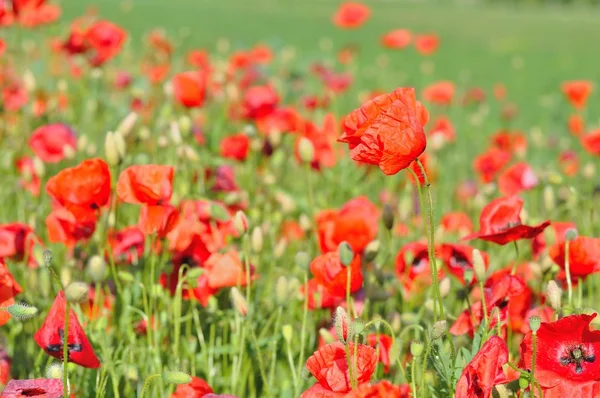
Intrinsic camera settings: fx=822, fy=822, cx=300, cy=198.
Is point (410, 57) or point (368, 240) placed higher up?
point (410, 57)

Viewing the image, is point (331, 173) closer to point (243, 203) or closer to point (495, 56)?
point (243, 203)

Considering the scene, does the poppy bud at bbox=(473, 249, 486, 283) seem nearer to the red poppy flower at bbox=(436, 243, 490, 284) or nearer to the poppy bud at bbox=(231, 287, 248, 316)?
the red poppy flower at bbox=(436, 243, 490, 284)

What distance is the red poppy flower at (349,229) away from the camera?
5.59ft

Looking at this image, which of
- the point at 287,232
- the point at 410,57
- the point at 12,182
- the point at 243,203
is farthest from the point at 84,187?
the point at 410,57

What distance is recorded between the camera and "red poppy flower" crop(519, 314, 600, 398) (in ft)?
3.84

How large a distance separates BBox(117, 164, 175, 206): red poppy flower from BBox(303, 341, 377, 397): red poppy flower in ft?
1.69

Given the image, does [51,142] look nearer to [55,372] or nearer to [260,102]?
[260,102]

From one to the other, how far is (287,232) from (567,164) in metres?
1.64

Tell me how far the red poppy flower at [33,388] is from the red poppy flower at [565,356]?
2.20ft

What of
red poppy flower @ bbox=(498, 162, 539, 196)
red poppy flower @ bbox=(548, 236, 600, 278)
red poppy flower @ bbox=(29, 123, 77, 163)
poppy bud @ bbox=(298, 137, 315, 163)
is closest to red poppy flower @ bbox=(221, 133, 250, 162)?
red poppy flower @ bbox=(29, 123, 77, 163)

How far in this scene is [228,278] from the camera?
1.66 metres

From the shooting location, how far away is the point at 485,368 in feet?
3.58

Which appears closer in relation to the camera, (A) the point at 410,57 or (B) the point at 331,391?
(B) the point at 331,391

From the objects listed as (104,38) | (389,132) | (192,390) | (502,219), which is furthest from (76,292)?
(104,38)
